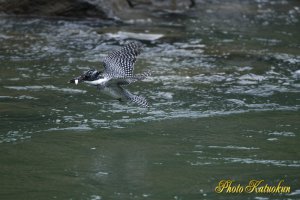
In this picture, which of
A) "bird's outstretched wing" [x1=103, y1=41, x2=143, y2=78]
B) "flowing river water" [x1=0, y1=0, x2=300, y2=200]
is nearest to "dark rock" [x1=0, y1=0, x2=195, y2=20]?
"flowing river water" [x1=0, y1=0, x2=300, y2=200]

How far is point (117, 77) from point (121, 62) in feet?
1.75

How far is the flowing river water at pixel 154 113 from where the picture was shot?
16.4 ft

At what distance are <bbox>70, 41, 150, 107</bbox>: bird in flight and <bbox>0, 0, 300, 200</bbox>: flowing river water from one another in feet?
1.17

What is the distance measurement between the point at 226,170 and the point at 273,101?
92.1 inches

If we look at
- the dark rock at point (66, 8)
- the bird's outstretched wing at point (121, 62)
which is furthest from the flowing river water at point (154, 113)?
the bird's outstretched wing at point (121, 62)

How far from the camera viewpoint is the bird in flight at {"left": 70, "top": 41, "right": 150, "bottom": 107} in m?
5.87

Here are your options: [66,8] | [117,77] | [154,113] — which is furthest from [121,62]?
[66,8]

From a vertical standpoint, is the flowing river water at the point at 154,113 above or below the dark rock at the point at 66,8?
below

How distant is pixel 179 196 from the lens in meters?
4.64

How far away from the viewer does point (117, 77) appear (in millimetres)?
5867

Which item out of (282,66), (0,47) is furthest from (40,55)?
(282,66)

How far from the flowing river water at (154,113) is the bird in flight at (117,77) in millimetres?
357

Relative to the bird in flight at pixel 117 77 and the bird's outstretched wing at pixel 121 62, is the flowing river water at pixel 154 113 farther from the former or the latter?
the bird's outstretched wing at pixel 121 62

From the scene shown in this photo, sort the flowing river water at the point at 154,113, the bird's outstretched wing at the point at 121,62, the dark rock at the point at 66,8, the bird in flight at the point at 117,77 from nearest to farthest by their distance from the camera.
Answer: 1. the flowing river water at the point at 154,113
2. the bird in flight at the point at 117,77
3. the bird's outstretched wing at the point at 121,62
4. the dark rock at the point at 66,8
